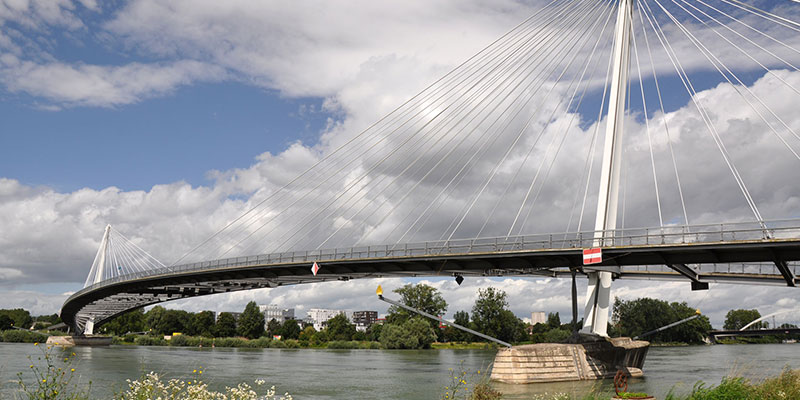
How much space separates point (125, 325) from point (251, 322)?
3424 cm

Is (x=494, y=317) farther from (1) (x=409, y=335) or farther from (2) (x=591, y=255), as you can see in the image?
(2) (x=591, y=255)

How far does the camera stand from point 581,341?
35812 mm

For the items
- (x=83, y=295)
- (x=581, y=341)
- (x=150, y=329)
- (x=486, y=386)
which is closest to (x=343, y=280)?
(x=581, y=341)

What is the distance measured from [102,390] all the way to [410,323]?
72.9 meters

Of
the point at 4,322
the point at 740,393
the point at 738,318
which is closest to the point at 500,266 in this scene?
the point at 740,393

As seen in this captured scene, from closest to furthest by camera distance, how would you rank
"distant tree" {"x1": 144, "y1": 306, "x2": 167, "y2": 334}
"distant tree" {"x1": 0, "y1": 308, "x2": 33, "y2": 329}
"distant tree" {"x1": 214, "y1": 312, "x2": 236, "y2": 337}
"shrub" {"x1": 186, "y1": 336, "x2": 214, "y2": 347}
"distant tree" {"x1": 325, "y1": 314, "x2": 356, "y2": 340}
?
"shrub" {"x1": 186, "y1": 336, "x2": 214, "y2": 347}
"distant tree" {"x1": 325, "y1": 314, "x2": 356, "y2": 340}
"distant tree" {"x1": 214, "y1": 312, "x2": 236, "y2": 337}
"distant tree" {"x1": 144, "y1": 306, "x2": 167, "y2": 334}
"distant tree" {"x1": 0, "y1": 308, "x2": 33, "y2": 329}

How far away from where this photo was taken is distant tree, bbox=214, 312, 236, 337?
126 meters

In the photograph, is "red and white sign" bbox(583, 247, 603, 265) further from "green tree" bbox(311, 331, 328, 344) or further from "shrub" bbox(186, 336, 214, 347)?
"shrub" bbox(186, 336, 214, 347)

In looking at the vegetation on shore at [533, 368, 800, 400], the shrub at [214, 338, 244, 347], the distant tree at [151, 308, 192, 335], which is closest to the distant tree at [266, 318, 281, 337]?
the distant tree at [151, 308, 192, 335]

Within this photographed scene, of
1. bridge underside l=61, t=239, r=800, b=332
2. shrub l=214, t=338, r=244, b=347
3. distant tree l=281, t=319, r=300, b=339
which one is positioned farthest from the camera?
distant tree l=281, t=319, r=300, b=339

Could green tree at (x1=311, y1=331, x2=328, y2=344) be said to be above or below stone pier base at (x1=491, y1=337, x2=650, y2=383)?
below

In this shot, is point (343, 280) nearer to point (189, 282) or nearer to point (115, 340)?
point (189, 282)

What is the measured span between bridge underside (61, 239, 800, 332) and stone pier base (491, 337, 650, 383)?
4.94 m

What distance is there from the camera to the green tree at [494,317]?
107438 millimetres
